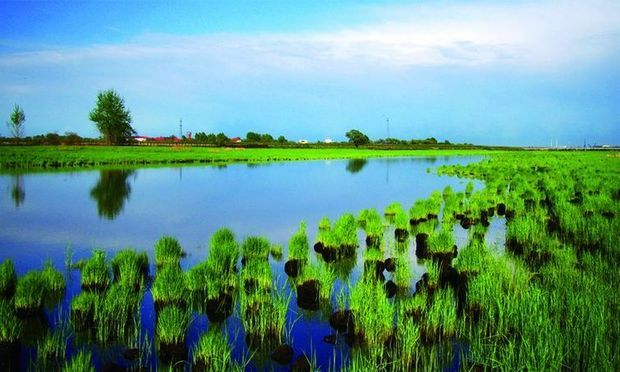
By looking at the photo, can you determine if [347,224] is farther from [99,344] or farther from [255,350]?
[99,344]

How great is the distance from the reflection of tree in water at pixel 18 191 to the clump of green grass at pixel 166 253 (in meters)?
13.8

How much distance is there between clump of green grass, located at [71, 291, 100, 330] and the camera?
7.19 meters

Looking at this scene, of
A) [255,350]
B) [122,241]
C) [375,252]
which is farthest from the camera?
[122,241]

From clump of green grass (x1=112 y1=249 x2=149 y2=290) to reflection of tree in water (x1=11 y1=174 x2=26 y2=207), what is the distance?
14235mm

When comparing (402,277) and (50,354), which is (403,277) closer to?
(402,277)

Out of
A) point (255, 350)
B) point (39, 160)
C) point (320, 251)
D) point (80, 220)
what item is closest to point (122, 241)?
point (80, 220)

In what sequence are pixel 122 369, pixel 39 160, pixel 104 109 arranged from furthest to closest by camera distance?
pixel 104 109 → pixel 39 160 → pixel 122 369

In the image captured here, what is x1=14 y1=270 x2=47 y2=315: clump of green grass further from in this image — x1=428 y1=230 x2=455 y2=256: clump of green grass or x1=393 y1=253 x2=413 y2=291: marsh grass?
x1=428 y1=230 x2=455 y2=256: clump of green grass

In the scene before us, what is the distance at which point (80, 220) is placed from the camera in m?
18.0

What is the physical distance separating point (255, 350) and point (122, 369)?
71.2 inches

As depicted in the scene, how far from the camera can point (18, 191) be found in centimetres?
2588

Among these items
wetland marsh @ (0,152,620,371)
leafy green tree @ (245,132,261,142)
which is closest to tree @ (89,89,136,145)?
leafy green tree @ (245,132,261,142)

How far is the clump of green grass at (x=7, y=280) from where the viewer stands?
8.23m

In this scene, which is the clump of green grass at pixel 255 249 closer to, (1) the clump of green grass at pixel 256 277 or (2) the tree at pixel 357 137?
(1) the clump of green grass at pixel 256 277
